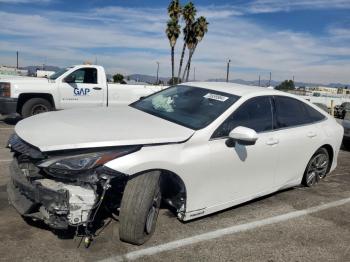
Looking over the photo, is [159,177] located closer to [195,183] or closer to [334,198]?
[195,183]

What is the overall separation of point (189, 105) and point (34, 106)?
6.97 metres

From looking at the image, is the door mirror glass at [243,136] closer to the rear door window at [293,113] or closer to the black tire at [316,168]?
the rear door window at [293,113]

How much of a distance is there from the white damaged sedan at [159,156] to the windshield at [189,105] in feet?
0.04

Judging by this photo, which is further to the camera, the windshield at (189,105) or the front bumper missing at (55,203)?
the windshield at (189,105)

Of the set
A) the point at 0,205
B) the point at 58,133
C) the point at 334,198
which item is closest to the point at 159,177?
Answer: the point at 58,133

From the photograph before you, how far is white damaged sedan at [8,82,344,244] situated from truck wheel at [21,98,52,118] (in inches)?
237

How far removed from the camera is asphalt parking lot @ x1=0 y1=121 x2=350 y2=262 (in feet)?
11.7

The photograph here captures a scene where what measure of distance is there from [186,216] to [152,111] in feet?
4.72

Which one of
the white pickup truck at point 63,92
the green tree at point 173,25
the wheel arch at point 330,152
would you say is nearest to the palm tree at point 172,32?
the green tree at point 173,25

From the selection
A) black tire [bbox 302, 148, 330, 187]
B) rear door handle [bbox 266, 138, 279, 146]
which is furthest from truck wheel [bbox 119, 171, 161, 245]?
black tire [bbox 302, 148, 330, 187]

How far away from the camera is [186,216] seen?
4.04 meters

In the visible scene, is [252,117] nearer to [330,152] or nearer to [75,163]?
[330,152]

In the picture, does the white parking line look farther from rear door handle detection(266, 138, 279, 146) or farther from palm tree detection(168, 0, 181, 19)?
palm tree detection(168, 0, 181, 19)

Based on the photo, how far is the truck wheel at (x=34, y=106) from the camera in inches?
408
